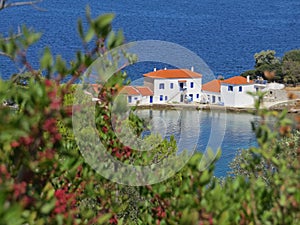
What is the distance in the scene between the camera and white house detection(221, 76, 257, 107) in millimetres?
45938

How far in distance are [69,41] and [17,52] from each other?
216 ft

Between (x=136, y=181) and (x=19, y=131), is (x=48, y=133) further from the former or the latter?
(x=136, y=181)

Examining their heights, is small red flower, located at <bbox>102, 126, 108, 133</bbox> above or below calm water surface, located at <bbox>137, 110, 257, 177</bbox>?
above

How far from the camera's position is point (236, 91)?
46.8 metres

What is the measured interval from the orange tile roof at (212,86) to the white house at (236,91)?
42cm

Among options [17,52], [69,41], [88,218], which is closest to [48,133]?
[17,52]

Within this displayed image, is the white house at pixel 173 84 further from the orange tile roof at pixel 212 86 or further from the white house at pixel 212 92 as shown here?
the white house at pixel 212 92

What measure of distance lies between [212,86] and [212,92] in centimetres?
61

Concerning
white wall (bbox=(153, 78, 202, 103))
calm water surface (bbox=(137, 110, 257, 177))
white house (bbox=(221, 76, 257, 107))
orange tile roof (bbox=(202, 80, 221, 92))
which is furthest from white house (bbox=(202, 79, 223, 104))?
calm water surface (bbox=(137, 110, 257, 177))

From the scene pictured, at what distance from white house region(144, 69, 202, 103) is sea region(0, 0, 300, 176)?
6.91ft

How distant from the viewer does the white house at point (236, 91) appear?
45938mm

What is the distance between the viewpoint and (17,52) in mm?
2768

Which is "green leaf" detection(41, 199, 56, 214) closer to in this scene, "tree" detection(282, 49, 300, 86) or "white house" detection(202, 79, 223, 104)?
"white house" detection(202, 79, 223, 104)

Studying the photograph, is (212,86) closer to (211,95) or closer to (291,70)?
(211,95)
